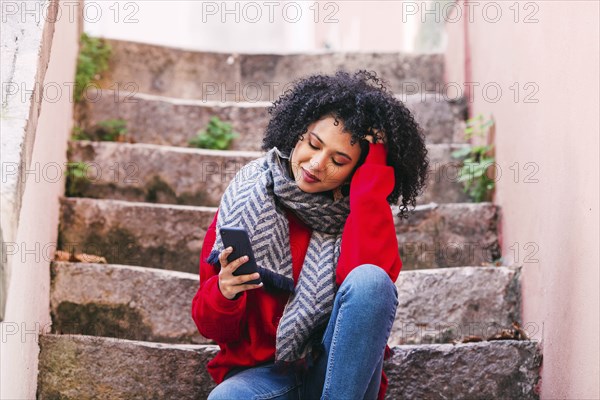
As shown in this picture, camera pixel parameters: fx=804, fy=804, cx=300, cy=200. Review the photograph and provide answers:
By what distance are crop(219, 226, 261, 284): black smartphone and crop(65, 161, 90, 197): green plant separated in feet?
5.02

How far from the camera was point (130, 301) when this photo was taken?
2848mm

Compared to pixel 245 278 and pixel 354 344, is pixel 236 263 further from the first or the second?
pixel 354 344

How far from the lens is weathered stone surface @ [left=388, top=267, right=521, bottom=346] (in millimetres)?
2936

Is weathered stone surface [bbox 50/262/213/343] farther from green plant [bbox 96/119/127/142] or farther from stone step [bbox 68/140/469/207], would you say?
green plant [bbox 96/119/127/142]

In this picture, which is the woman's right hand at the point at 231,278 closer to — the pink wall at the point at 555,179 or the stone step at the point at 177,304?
the stone step at the point at 177,304

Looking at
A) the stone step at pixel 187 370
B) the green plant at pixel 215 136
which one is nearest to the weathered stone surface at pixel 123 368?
the stone step at pixel 187 370

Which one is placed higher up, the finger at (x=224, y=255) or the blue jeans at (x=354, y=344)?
the finger at (x=224, y=255)

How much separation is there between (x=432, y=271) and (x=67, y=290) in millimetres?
1320

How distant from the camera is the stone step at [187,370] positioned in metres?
2.51

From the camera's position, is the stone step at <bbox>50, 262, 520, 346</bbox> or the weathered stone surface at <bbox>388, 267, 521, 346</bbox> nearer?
the stone step at <bbox>50, 262, 520, 346</bbox>

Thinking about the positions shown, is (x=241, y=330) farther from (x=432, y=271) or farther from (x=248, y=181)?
(x=432, y=271)

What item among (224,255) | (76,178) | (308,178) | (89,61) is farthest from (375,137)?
(89,61)

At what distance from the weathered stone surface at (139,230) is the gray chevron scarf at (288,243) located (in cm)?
85

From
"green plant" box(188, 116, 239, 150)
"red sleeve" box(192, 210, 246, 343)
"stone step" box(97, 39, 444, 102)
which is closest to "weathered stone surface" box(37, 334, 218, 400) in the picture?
"red sleeve" box(192, 210, 246, 343)
